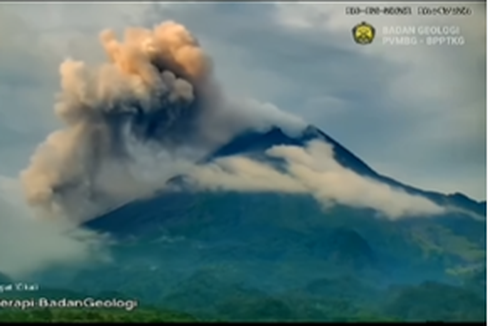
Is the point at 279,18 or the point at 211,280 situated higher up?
the point at 279,18

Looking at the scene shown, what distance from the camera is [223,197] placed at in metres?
3.40

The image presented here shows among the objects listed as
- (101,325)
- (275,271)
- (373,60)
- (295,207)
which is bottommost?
(101,325)

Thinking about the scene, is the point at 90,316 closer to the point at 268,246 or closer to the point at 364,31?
the point at 268,246

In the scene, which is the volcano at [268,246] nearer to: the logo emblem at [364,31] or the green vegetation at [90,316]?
the green vegetation at [90,316]

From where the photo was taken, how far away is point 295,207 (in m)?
3.40

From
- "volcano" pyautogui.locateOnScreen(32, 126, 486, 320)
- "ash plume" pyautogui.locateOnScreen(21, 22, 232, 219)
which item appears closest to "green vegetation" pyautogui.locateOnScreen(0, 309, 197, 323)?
"volcano" pyautogui.locateOnScreen(32, 126, 486, 320)

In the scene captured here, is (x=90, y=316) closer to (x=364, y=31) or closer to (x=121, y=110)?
(x=121, y=110)

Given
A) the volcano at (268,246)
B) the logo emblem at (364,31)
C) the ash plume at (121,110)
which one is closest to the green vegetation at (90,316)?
the volcano at (268,246)

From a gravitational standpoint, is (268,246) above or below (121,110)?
below

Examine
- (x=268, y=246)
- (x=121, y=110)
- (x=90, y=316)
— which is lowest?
(x=90, y=316)

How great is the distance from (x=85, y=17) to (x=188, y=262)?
2.89ft

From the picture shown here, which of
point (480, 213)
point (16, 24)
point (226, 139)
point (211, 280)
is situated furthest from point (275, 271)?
point (16, 24)

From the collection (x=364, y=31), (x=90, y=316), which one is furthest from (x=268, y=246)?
(x=364, y=31)

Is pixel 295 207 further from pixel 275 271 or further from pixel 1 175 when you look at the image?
pixel 1 175
